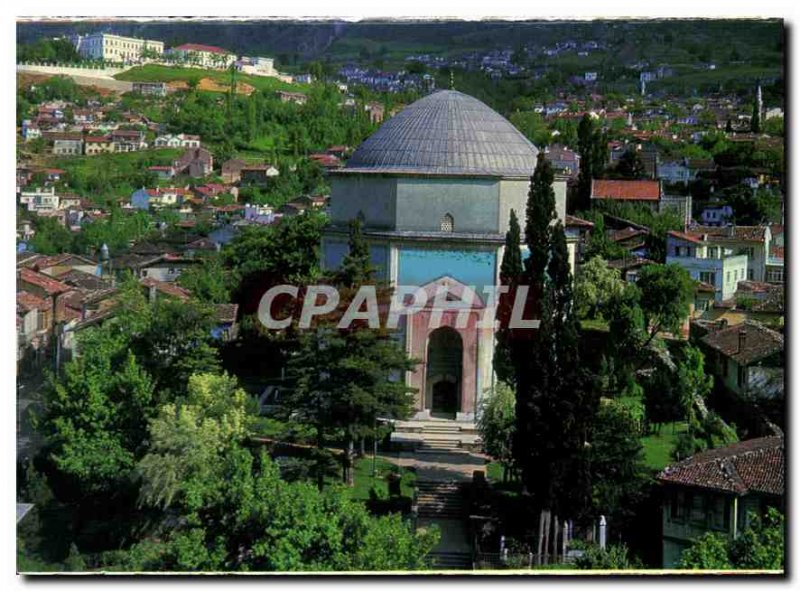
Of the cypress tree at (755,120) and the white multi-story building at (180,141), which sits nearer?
the cypress tree at (755,120)

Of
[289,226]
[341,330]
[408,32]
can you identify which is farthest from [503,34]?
[289,226]

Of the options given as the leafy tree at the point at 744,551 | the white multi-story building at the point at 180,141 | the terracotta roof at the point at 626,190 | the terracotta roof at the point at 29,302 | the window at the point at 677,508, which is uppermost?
the white multi-story building at the point at 180,141

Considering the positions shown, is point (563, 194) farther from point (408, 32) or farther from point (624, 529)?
point (624, 529)

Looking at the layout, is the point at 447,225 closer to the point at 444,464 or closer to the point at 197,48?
the point at 444,464

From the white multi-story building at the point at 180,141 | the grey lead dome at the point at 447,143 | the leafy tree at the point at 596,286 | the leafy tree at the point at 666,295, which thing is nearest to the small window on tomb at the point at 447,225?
the grey lead dome at the point at 447,143

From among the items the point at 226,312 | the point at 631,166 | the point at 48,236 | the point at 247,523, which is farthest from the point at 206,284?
the point at 631,166

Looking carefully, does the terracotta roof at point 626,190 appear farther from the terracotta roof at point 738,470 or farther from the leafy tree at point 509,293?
the terracotta roof at point 738,470

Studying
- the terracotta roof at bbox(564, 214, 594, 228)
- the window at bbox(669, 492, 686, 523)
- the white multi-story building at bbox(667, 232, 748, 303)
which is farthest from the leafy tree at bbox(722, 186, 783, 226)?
the window at bbox(669, 492, 686, 523)
